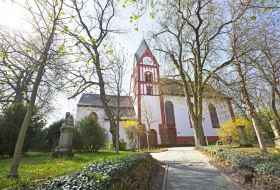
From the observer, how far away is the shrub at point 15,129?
444 inches

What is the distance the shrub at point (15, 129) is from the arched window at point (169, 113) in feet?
65.4

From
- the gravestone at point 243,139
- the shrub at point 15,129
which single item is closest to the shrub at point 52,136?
the shrub at point 15,129

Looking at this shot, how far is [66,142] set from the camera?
1091 centimetres

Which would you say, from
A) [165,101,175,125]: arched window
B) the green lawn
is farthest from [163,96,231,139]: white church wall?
the green lawn

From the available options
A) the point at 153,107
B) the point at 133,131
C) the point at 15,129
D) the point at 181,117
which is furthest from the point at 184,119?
the point at 15,129

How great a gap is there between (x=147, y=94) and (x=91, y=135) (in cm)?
1679

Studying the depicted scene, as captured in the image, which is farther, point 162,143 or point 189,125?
point 189,125

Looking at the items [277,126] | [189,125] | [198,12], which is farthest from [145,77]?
[277,126]

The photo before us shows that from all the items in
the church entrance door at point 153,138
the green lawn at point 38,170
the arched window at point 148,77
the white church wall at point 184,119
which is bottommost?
the green lawn at point 38,170

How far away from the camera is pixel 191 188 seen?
18.0 ft

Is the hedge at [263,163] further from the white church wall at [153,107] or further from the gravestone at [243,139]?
the white church wall at [153,107]

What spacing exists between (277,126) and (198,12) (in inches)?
363

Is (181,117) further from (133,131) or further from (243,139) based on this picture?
(243,139)

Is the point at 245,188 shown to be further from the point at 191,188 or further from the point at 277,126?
the point at 277,126
